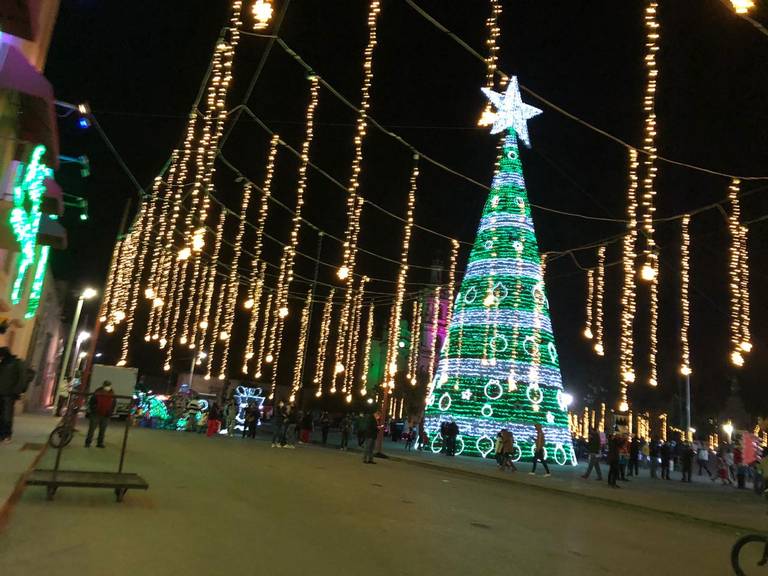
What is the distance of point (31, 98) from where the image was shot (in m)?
11.9

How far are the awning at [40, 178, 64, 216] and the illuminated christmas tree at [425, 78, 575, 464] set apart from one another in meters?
14.1

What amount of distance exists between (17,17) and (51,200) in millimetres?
8130

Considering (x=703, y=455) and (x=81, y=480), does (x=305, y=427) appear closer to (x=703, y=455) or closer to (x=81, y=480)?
(x=703, y=455)

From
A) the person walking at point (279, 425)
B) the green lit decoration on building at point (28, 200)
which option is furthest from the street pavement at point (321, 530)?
the person walking at point (279, 425)

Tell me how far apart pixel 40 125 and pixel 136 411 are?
68.1 ft

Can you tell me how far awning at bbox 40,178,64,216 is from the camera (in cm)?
1588

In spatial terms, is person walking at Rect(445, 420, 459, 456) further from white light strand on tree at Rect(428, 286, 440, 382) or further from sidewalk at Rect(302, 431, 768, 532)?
white light strand on tree at Rect(428, 286, 440, 382)

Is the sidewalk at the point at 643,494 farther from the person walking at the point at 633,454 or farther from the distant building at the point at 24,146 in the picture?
the distant building at the point at 24,146

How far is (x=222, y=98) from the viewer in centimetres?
1296

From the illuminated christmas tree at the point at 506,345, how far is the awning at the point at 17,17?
637 inches

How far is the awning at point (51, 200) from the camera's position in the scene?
15875mm

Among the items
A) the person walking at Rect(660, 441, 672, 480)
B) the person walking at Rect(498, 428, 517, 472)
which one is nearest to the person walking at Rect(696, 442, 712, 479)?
the person walking at Rect(660, 441, 672, 480)

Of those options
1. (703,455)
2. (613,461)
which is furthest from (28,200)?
(703,455)

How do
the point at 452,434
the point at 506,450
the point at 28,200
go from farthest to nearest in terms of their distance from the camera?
the point at 452,434
the point at 506,450
the point at 28,200
